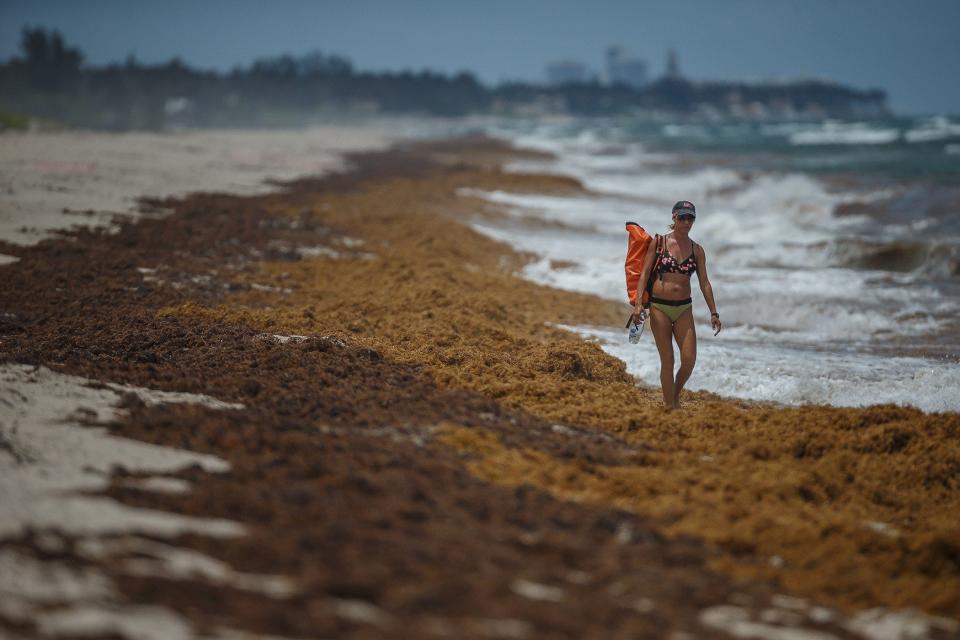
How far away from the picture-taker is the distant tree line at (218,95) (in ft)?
252

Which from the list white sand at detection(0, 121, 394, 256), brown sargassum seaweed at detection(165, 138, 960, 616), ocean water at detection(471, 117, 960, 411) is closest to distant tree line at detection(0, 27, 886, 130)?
white sand at detection(0, 121, 394, 256)

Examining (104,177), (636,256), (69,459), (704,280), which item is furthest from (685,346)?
(104,177)

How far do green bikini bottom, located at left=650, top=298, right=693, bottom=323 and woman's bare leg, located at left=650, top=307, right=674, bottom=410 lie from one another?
33 millimetres

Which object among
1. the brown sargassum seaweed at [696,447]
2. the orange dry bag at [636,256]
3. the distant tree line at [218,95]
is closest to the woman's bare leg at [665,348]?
the orange dry bag at [636,256]

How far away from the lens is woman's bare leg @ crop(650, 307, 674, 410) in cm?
648

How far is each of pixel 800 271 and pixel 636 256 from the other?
8364 mm

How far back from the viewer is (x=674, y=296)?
6.47 metres

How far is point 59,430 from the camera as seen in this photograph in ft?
14.7

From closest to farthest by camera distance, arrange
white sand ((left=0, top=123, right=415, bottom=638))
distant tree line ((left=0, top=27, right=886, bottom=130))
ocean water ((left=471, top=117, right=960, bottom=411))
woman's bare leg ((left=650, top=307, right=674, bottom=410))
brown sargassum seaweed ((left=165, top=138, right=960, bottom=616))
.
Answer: white sand ((left=0, top=123, right=415, bottom=638))
brown sargassum seaweed ((left=165, top=138, right=960, bottom=616))
woman's bare leg ((left=650, top=307, right=674, bottom=410))
ocean water ((left=471, top=117, right=960, bottom=411))
distant tree line ((left=0, top=27, right=886, bottom=130))

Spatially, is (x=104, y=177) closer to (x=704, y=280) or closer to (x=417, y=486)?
(x=704, y=280)

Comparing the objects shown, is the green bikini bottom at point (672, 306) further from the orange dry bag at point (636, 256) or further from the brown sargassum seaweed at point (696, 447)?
the brown sargassum seaweed at point (696, 447)

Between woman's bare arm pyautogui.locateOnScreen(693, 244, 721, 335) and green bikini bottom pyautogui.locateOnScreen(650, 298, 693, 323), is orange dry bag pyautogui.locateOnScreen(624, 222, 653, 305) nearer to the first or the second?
green bikini bottom pyautogui.locateOnScreen(650, 298, 693, 323)

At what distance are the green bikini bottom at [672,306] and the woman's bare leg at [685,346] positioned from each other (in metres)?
0.04

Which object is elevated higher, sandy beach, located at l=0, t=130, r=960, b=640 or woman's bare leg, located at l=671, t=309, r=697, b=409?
woman's bare leg, located at l=671, t=309, r=697, b=409
